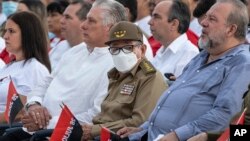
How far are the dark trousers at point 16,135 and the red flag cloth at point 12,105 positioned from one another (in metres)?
0.18

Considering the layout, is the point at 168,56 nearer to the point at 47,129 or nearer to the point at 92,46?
the point at 92,46

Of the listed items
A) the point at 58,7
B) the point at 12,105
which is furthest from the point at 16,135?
the point at 58,7

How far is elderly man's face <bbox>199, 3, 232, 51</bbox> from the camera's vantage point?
6285mm

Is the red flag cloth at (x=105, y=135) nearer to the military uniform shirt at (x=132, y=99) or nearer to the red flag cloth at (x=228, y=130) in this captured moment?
the military uniform shirt at (x=132, y=99)

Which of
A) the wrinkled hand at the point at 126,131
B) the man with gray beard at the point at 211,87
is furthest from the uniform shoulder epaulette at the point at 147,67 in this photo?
the wrinkled hand at the point at 126,131

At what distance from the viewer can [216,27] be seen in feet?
20.7

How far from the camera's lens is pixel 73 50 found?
8023 mm

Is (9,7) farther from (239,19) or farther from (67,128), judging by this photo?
(239,19)

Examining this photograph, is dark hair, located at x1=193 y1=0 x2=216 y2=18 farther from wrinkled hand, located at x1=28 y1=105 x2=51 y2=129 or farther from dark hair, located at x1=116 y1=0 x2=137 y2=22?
wrinkled hand, located at x1=28 y1=105 x2=51 y2=129

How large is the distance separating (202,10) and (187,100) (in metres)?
2.03

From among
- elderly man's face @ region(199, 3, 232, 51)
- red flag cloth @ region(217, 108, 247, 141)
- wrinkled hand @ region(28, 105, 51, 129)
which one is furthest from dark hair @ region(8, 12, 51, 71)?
red flag cloth @ region(217, 108, 247, 141)

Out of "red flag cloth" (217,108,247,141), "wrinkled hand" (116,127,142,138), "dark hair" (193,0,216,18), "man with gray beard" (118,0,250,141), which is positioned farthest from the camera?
"dark hair" (193,0,216,18)

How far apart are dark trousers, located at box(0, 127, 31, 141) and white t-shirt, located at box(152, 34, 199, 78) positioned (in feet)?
4.69

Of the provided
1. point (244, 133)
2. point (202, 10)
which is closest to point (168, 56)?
point (202, 10)
